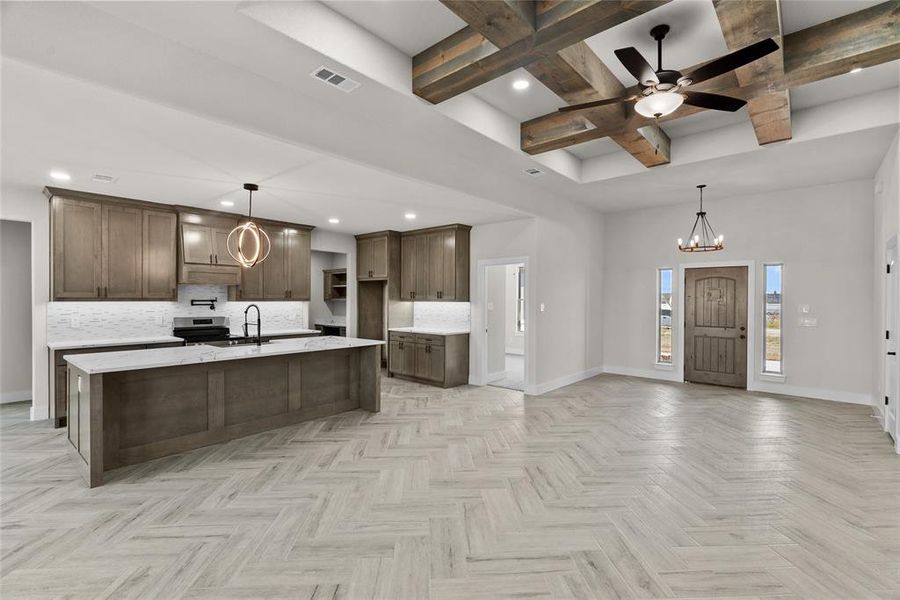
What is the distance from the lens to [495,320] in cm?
734

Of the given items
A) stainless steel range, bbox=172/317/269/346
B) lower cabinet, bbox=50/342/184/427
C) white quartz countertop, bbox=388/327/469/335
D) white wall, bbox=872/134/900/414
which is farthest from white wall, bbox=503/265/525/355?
lower cabinet, bbox=50/342/184/427

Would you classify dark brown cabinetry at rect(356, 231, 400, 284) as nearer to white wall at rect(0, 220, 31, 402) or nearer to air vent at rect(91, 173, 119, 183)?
air vent at rect(91, 173, 119, 183)

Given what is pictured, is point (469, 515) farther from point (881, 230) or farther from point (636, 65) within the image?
point (881, 230)

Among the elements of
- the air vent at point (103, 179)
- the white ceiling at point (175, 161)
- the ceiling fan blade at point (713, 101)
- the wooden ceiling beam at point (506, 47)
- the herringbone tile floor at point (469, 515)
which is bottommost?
the herringbone tile floor at point (469, 515)

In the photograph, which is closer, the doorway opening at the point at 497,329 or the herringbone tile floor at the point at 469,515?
the herringbone tile floor at the point at 469,515

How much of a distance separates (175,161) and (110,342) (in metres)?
2.62

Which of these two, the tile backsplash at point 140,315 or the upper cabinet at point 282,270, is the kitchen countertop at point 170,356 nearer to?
the tile backsplash at point 140,315

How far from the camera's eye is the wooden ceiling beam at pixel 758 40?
8.12ft

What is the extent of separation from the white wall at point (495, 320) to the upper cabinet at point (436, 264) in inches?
16.5

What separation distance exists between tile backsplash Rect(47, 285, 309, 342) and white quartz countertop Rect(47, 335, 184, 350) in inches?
6.7

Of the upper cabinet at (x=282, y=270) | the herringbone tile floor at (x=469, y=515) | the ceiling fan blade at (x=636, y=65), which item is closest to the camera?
the herringbone tile floor at (x=469, y=515)

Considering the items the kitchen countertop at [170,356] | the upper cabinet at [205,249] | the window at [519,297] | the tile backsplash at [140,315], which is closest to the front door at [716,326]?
the window at [519,297]

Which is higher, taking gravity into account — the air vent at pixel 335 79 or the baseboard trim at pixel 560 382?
the air vent at pixel 335 79

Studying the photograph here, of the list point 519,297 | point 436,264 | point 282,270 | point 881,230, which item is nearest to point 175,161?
point 282,270
